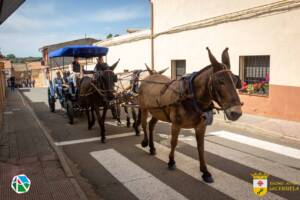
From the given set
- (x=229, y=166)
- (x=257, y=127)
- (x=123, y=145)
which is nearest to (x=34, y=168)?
A: (x=123, y=145)

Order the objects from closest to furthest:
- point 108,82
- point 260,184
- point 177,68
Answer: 1. point 260,184
2. point 108,82
3. point 177,68

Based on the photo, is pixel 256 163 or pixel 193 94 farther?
pixel 256 163

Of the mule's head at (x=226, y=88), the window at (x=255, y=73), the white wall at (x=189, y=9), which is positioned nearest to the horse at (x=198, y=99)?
the mule's head at (x=226, y=88)

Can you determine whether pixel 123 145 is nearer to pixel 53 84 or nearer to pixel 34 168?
pixel 34 168

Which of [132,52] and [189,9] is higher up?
[189,9]

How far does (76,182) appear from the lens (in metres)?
4.61

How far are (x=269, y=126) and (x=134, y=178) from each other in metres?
5.67

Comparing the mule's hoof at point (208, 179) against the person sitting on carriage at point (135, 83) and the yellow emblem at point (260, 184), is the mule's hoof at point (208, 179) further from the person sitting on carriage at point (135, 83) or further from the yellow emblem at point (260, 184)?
the person sitting on carriage at point (135, 83)

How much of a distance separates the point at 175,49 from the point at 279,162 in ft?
32.2

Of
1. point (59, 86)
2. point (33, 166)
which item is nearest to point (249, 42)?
point (59, 86)

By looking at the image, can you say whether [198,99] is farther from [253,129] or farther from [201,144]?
[253,129]

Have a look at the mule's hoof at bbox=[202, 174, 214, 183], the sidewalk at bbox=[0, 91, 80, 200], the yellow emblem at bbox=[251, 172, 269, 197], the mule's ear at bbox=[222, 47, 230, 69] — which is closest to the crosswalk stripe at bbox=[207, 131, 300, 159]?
the yellow emblem at bbox=[251, 172, 269, 197]

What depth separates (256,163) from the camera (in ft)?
18.3

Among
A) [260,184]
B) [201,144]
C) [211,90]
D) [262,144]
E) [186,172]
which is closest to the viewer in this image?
A: [211,90]
